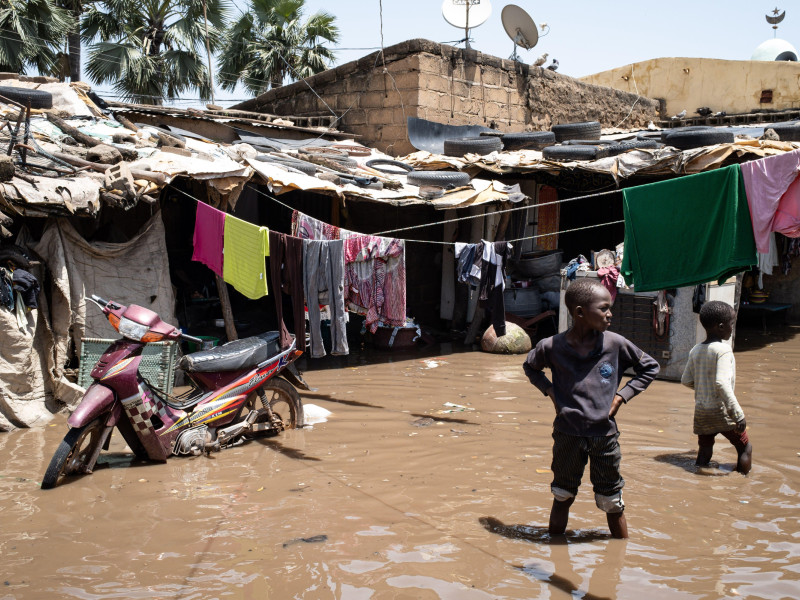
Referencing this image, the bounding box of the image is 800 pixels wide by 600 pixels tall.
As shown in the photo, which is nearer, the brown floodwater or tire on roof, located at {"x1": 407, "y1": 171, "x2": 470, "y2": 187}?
the brown floodwater

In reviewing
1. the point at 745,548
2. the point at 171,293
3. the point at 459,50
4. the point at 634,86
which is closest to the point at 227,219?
the point at 171,293

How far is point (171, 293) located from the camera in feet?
27.8

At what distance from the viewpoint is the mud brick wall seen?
44.8 ft

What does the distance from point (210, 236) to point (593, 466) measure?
17.0 ft

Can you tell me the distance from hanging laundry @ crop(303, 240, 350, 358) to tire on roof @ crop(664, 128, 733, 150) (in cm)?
633

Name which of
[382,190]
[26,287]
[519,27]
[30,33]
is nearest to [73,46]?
[30,33]

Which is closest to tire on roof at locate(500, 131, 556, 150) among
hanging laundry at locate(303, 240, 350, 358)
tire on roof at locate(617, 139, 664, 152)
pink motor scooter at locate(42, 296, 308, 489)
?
tire on roof at locate(617, 139, 664, 152)

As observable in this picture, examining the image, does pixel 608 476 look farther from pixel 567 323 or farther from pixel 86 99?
pixel 86 99

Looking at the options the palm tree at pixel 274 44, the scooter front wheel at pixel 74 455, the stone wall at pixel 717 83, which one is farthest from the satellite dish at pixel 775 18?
the scooter front wheel at pixel 74 455

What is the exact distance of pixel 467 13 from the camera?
14.8 m

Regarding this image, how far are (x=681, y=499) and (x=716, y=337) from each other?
1.22m

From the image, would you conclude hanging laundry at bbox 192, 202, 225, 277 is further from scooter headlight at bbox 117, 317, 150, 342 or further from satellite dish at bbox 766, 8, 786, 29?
satellite dish at bbox 766, 8, 786, 29

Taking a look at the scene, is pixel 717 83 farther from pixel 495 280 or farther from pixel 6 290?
pixel 6 290

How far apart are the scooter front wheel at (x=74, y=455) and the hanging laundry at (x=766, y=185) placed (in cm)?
524
